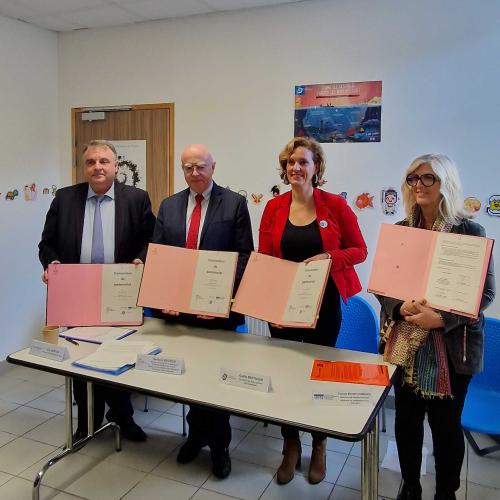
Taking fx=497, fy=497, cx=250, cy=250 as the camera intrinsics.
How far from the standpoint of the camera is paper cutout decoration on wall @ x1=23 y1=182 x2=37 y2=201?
3.91m

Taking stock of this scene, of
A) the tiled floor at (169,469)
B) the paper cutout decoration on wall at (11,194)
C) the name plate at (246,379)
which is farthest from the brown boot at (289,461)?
the paper cutout decoration on wall at (11,194)

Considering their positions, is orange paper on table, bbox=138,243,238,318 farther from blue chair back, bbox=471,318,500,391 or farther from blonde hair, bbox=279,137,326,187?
blue chair back, bbox=471,318,500,391

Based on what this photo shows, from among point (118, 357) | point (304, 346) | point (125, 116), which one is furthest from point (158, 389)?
point (125, 116)

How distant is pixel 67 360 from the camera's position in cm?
195

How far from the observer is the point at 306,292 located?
1970mm

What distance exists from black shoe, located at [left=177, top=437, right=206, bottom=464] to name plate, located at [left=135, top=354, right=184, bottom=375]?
3.06 ft

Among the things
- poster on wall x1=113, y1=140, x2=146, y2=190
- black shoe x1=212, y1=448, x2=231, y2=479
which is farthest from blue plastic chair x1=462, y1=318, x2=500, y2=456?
poster on wall x1=113, y1=140, x2=146, y2=190

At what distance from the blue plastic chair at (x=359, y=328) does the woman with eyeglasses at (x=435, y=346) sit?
2.65 ft

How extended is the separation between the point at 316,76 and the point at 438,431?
2.34 m

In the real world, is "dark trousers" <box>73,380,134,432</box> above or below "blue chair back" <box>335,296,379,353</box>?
below

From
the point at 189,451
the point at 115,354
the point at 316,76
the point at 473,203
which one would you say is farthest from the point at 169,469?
the point at 316,76

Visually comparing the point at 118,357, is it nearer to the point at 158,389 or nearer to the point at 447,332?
the point at 158,389

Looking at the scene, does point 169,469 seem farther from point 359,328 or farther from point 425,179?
point 425,179

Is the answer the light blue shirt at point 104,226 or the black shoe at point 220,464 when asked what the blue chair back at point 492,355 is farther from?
the light blue shirt at point 104,226
